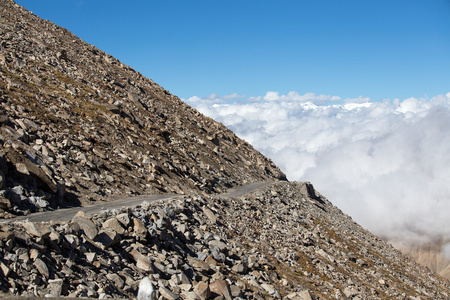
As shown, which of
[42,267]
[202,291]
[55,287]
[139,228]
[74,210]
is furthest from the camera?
[74,210]

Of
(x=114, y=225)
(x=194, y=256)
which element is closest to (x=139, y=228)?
(x=114, y=225)

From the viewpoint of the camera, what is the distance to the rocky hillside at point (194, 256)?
45.9 feet

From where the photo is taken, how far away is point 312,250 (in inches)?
1694

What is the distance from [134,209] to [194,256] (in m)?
5.28

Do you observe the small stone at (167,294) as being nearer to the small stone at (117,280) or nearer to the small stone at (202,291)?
the small stone at (117,280)

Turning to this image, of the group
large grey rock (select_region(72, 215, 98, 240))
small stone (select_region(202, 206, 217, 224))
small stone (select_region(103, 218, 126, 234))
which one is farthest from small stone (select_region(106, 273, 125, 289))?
small stone (select_region(202, 206, 217, 224))

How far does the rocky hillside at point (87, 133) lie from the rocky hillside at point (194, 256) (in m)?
8.17

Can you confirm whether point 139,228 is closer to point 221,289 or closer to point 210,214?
point 221,289

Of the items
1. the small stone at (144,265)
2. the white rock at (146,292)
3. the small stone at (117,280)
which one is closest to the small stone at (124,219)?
the small stone at (144,265)

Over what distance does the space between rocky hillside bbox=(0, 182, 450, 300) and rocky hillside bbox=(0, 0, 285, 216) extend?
817 cm

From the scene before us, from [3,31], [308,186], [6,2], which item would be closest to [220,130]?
[308,186]

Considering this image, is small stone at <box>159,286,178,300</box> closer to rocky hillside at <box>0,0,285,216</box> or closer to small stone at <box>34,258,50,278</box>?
small stone at <box>34,258,50,278</box>

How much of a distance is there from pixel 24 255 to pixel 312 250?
118 feet

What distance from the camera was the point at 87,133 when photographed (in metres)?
42.8
